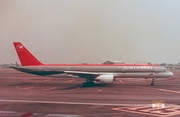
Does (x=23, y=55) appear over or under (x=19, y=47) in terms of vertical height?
under

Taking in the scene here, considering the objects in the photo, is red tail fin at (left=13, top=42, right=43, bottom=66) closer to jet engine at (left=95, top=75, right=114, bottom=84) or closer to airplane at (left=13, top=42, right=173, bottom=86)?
airplane at (left=13, top=42, right=173, bottom=86)

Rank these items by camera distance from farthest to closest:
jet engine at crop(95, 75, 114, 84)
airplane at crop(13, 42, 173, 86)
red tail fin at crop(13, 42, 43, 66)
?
red tail fin at crop(13, 42, 43, 66) → airplane at crop(13, 42, 173, 86) → jet engine at crop(95, 75, 114, 84)

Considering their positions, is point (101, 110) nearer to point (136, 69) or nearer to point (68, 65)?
point (136, 69)

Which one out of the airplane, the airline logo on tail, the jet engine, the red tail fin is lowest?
the jet engine

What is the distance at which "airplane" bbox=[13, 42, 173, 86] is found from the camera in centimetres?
3017

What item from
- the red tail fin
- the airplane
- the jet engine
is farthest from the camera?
the red tail fin

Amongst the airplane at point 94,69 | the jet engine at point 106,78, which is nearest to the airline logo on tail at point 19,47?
the airplane at point 94,69

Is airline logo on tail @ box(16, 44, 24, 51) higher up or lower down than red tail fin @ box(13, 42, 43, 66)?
higher up

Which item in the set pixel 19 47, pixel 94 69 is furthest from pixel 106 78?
pixel 19 47

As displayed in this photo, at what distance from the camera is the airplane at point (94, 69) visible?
30.2m

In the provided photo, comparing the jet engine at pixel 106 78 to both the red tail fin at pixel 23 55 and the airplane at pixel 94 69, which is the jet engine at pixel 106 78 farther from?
the red tail fin at pixel 23 55

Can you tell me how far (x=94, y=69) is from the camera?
32.3 metres

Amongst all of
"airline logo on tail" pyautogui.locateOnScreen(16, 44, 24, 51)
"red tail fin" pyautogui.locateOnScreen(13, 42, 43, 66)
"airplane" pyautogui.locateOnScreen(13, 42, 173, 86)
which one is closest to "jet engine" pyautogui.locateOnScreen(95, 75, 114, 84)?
"airplane" pyautogui.locateOnScreen(13, 42, 173, 86)

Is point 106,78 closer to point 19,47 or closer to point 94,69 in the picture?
point 94,69
